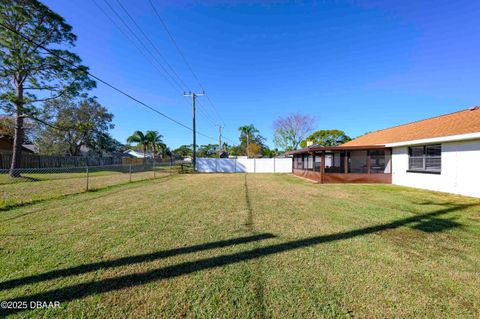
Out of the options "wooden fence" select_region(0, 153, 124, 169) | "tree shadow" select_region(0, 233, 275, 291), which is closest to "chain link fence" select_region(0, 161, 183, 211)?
"wooden fence" select_region(0, 153, 124, 169)

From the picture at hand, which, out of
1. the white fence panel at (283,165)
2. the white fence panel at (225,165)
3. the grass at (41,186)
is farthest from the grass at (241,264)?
the white fence panel at (225,165)

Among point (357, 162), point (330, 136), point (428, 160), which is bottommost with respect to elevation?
point (357, 162)

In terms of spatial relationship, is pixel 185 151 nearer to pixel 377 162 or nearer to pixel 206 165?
pixel 206 165

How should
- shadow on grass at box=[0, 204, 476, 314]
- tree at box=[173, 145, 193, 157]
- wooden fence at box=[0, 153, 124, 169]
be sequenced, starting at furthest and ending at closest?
tree at box=[173, 145, 193, 157] → wooden fence at box=[0, 153, 124, 169] → shadow on grass at box=[0, 204, 476, 314]

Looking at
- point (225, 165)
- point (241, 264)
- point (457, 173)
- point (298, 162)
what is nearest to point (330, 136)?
point (298, 162)

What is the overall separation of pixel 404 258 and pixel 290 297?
212 centimetres

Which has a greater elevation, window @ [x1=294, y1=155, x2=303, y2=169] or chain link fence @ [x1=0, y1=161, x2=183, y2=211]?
window @ [x1=294, y1=155, x2=303, y2=169]

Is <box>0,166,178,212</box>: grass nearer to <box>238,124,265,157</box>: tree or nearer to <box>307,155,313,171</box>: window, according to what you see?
<box>307,155,313,171</box>: window

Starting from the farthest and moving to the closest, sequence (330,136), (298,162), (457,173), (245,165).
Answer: (330,136), (245,165), (298,162), (457,173)

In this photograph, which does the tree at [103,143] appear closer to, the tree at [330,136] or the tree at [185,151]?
the tree at [330,136]

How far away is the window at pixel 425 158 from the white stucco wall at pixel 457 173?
0.94 feet

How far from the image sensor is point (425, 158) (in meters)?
10.0

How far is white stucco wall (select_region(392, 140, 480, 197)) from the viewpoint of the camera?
7.75m

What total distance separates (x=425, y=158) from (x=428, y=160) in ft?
0.58
